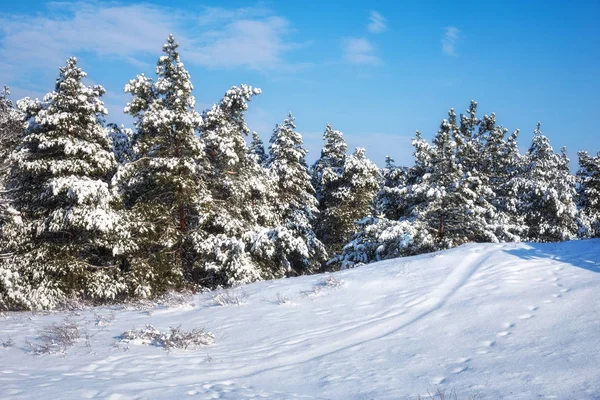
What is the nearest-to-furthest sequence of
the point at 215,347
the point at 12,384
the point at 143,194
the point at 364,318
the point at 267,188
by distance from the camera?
the point at 12,384 → the point at 215,347 → the point at 364,318 → the point at 143,194 → the point at 267,188

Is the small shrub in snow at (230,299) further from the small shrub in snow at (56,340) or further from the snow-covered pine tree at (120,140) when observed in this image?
the snow-covered pine tree at (120,140)

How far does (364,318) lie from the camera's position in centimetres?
855

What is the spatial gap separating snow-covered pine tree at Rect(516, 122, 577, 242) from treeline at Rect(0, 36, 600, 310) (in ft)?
0.36

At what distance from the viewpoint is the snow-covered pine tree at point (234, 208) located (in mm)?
17609

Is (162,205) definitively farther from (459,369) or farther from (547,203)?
(547,203)

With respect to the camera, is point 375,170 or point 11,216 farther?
point 375,170

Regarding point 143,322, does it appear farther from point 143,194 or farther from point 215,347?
point 143,194

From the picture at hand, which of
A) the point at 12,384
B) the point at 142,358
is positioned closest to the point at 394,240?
the point at 142,358

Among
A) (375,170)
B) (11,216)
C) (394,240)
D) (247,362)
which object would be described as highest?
(375,170)

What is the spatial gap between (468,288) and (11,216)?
573 inches

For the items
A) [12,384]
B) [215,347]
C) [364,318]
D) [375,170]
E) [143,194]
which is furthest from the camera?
[375,170]

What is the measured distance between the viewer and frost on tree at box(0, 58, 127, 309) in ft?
49.8

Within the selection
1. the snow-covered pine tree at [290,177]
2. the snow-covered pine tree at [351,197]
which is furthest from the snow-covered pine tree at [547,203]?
the snow-covered pine tree at [290,177]

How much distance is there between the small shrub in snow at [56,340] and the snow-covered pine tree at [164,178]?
7524 mm
